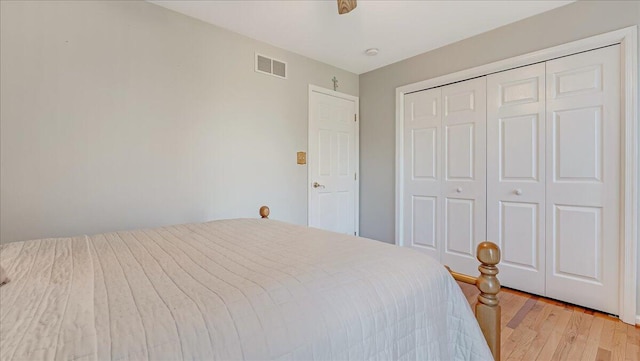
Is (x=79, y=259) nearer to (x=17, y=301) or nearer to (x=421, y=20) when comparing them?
(x=17, y=301)

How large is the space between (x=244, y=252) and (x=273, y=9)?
1.99m

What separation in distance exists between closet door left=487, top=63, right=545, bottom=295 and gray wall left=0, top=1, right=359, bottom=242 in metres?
2.05

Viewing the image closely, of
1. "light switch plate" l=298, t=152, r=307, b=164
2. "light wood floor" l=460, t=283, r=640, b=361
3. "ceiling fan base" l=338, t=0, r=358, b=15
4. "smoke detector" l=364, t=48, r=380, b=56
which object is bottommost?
"light wood floor" l=460, t=283, r=640, b=361

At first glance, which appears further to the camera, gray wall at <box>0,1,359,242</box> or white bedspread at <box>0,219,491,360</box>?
gray wall at <box>0,1,359,242</box>

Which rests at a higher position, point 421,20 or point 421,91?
point 421,20

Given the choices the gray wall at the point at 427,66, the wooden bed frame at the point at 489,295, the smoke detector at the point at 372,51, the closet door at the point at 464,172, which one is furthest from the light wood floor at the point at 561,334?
the smoke detector at the point at 372,51

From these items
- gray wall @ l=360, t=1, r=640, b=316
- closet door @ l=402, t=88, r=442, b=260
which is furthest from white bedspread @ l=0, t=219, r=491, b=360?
gray wall @ l=360, t=1, r=640, b=316

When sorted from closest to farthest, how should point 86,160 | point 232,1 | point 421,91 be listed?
1. point 86,160
2. point 232,1
3. point 421,91

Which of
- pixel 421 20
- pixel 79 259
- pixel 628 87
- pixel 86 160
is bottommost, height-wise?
pixel 79 259

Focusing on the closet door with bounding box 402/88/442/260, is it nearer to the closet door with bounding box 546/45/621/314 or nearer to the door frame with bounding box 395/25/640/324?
the closet door with bounding box 546/45/621/314

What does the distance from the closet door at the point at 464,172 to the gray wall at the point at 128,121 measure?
174cm

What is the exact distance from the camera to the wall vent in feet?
9.02

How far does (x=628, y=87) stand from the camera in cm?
195

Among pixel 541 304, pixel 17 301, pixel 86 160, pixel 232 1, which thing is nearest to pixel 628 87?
pixel 541 304
